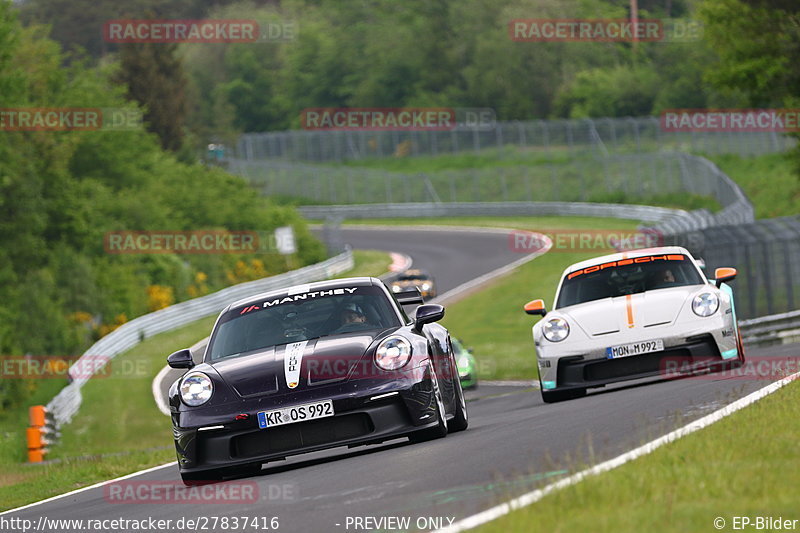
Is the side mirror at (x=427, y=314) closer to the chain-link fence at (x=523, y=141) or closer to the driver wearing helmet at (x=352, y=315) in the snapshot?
the driver wearing helmet at (x=352, y=315)

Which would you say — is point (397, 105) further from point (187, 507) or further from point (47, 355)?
point (187, 507)

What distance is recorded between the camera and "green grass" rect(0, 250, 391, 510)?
14.9 m

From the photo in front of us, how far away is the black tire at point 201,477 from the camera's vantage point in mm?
10273

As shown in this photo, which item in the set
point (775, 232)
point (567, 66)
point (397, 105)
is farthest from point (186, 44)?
point (775, 232)

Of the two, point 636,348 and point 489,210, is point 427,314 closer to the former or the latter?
point 636,348

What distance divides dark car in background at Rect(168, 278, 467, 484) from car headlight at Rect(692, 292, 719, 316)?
14.1 feet

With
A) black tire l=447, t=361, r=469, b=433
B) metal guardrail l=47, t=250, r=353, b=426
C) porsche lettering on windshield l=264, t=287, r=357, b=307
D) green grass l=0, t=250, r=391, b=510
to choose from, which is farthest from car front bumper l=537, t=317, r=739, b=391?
metal guardrail l=47, t=250, r=353, b=426

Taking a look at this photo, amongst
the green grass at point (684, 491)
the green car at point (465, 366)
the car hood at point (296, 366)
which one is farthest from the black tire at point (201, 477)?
the green car at point (465, 366)

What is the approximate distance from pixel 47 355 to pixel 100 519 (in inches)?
1413

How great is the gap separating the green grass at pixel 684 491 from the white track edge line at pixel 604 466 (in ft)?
0.31

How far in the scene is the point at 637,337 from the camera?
569 inches

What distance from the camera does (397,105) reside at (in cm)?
12338

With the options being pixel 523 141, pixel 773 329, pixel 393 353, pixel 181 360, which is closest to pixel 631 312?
pixel 393 353

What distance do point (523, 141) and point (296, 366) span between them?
76.9 meters
